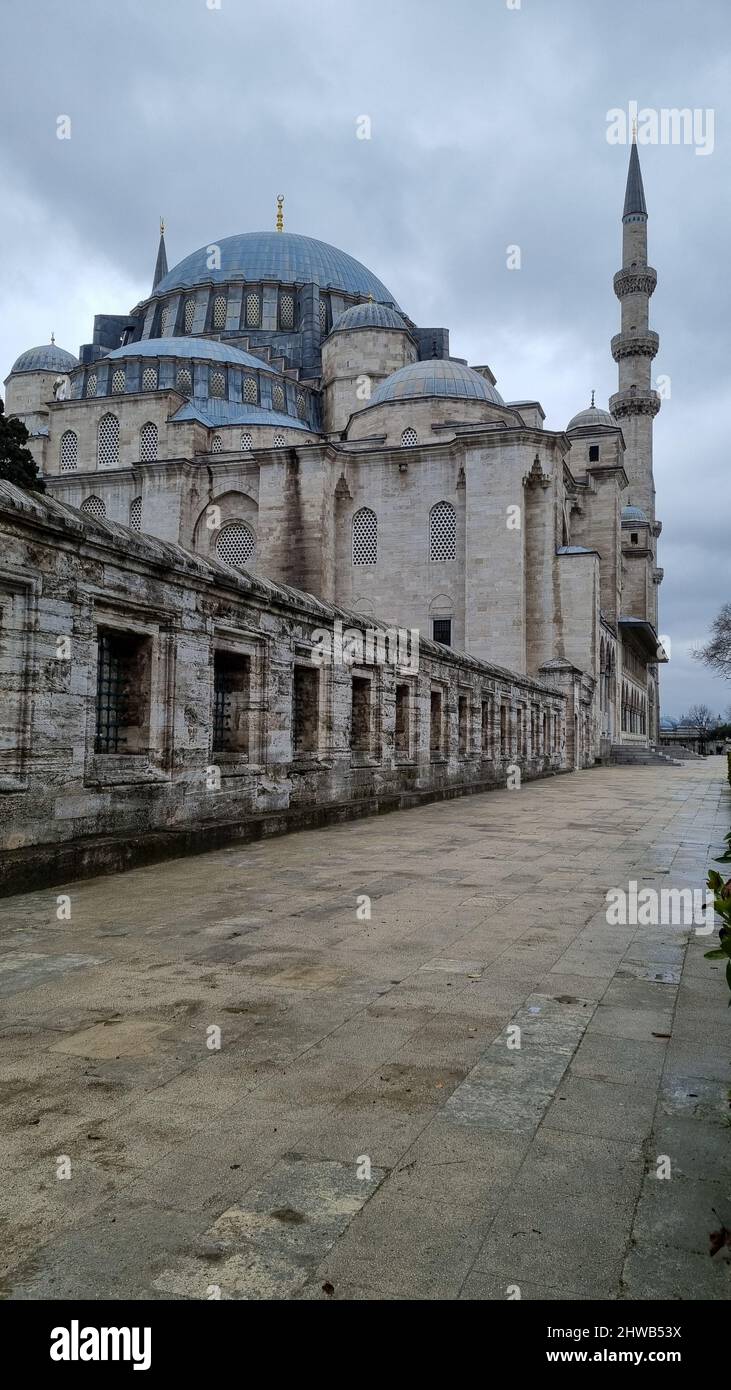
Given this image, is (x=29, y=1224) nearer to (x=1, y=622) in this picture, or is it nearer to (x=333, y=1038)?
(x=333, y=1038)

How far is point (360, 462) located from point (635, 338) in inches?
902

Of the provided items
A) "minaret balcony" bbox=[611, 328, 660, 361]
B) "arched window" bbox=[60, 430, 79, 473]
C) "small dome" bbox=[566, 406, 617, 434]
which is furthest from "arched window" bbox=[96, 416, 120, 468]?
"minaret balcony" bbox=[611, 328, 660, 361]

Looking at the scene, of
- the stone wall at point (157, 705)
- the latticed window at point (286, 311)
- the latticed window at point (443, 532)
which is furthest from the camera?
the latticed window at point (286, 311)

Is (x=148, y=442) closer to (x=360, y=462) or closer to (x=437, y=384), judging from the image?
(x=360, y=462)

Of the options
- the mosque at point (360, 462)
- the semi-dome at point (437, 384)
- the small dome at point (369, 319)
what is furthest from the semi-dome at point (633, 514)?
the small dome at point (369, 319)

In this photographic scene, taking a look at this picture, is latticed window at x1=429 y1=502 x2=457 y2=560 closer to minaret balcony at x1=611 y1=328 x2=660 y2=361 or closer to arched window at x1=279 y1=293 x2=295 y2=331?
arched window at x1=279 y1=293 x2=295 y2=331

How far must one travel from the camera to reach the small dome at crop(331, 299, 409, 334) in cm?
4522

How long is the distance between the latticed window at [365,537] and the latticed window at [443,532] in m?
2.48

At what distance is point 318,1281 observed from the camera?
1.80 meters

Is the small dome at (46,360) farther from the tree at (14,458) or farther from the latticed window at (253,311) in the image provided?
the tree at (14,458)

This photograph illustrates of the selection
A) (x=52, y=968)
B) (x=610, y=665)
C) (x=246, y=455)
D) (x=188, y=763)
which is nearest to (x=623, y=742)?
(x=610, y=665)

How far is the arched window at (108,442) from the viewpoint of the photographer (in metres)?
40.4

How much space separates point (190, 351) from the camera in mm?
42562

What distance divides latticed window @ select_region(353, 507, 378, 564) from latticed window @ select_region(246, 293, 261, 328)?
1878 centimetres
